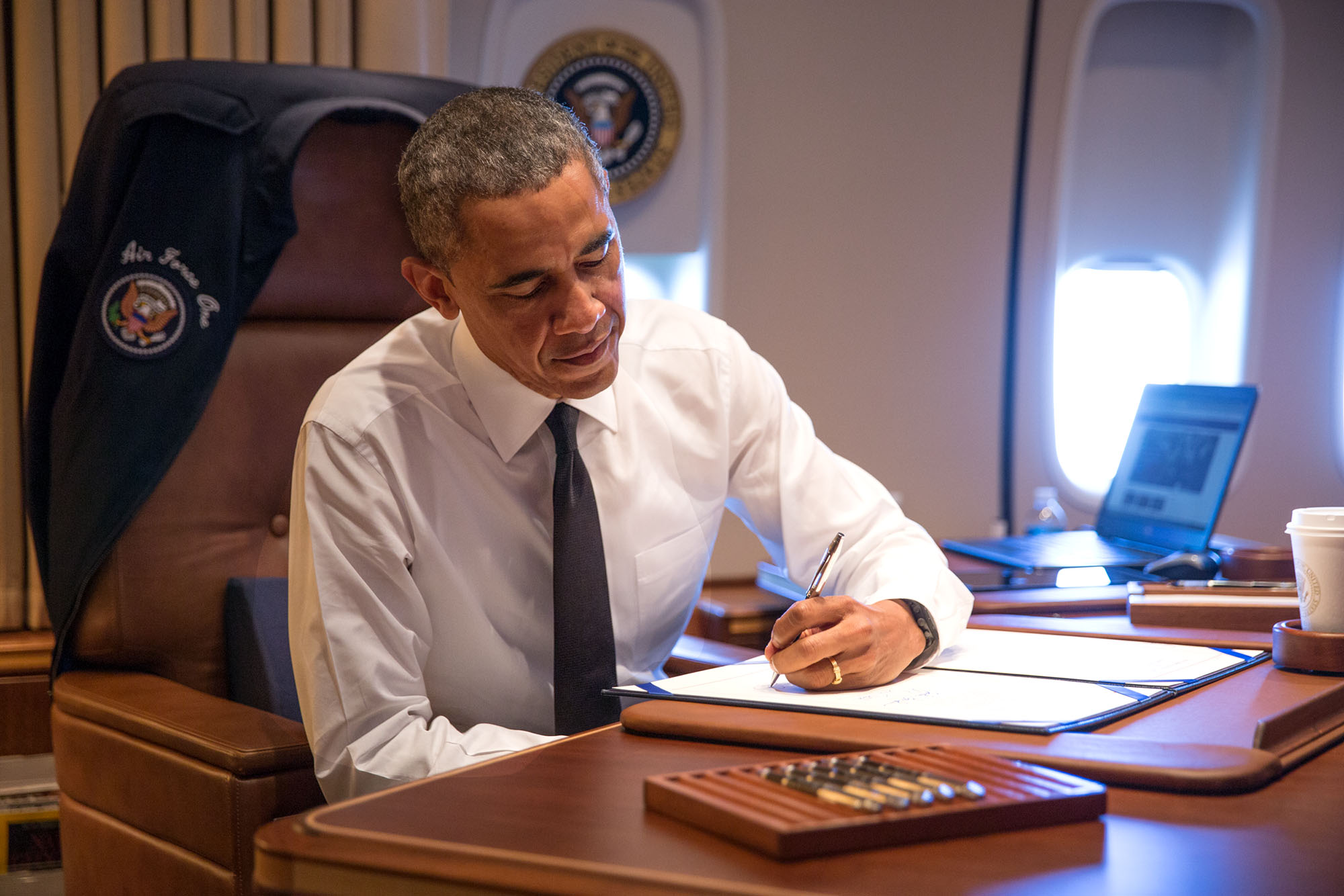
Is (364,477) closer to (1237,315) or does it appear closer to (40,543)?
(40,543)

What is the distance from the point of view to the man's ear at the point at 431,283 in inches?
58.9

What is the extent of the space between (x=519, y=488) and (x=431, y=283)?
289 millimetres

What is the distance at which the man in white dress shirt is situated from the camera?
1328 millimetres

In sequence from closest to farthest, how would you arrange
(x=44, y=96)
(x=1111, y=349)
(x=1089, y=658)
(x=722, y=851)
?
1. (x=722, y=851)
2. (x=1089, y=658)
3. (x=44, y=96)
4. (x=1111, y=349)

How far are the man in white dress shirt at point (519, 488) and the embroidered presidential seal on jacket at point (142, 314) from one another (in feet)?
1.33

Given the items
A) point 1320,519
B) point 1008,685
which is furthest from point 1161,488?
point 1008,685

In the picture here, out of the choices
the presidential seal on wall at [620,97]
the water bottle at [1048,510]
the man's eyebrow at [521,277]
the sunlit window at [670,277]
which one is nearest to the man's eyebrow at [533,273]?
the man's eyebrow at [521,277]

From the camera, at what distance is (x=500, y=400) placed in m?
1.53

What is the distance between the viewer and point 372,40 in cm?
258

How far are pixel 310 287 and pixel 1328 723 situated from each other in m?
1.57

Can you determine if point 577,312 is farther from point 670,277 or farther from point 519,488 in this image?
point 670,277

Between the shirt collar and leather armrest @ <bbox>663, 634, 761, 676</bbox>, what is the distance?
1.37 feet

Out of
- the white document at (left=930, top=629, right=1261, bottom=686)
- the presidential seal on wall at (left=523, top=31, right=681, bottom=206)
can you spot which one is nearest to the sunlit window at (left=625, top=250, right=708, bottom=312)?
the presidential seal on wall at (left=523, top=31, right=681, bottom=206)

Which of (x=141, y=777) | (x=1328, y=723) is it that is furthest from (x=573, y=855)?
(x=141, y=777)
